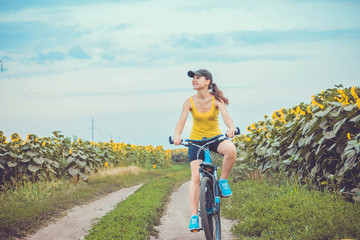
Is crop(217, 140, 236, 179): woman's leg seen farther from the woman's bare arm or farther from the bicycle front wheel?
the woman's bare arm


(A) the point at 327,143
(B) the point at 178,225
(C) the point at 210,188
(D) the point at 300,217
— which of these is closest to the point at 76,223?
(B) the point at 178,225

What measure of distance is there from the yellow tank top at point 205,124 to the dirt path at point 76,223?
300cm

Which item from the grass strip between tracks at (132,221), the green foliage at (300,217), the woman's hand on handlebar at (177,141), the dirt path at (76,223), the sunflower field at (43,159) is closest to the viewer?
the green foliage at (300,217)

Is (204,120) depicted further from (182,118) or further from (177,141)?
(177,141)

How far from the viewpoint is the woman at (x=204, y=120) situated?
527 centimetres

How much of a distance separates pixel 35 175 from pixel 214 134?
805 cm

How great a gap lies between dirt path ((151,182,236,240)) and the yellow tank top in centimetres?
186

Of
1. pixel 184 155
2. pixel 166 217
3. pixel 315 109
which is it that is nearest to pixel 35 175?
pixel 166 217

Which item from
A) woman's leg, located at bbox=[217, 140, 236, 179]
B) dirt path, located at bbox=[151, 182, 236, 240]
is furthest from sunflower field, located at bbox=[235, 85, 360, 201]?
woman's leg, located at bbox=[217, 140, 236, 179]

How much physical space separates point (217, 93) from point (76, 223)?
4481mm

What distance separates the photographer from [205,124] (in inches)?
211

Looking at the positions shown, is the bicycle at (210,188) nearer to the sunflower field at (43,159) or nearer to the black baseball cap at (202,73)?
the black baseball cap at (202,73)

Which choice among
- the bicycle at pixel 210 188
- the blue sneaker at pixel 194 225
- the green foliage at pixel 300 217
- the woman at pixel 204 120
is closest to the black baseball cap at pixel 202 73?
the woman at pixel 204 120

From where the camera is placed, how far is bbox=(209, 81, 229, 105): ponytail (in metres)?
5.45
